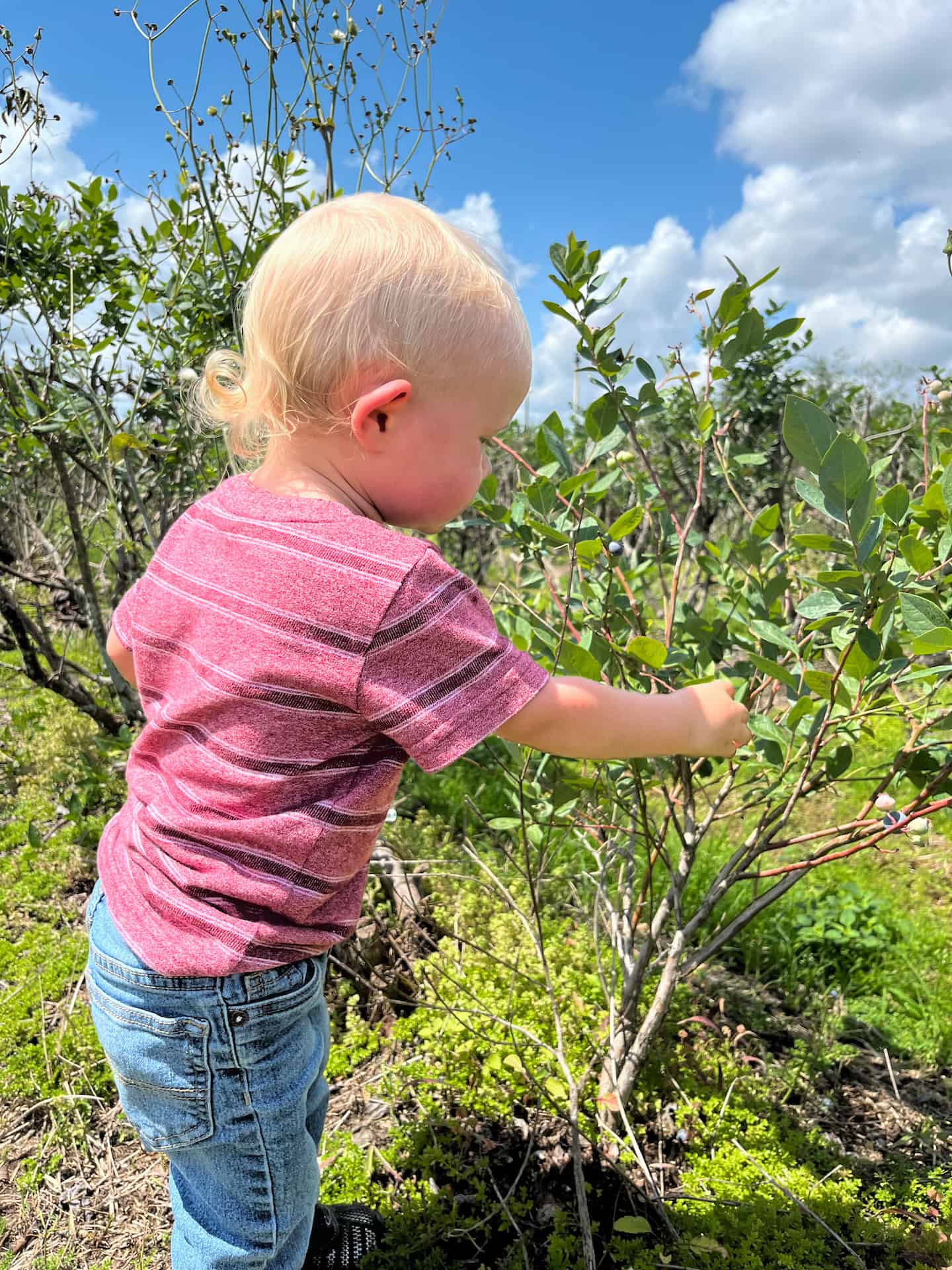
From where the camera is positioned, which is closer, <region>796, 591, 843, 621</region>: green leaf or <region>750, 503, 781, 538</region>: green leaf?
<region>796, 591, 843, 621</region>: green leaf

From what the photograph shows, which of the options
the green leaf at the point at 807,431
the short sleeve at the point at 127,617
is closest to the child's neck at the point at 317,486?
the short sleeve at the point at 127,617

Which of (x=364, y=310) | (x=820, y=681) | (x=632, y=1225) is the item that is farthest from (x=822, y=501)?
(x=632, y=1225)

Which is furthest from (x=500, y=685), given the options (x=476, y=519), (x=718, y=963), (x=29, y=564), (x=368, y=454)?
(x=29, y=564)

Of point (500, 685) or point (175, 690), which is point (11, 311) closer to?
point (175, 690)

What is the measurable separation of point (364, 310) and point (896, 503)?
2.30 feet

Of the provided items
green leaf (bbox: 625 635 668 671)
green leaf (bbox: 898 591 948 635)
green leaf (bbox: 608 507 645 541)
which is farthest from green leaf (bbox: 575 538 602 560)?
green leaf (bbox: 898 591 948 635)

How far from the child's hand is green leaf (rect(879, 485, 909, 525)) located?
32 cm

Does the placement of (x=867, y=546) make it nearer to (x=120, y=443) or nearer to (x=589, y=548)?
(x=589, y=548)

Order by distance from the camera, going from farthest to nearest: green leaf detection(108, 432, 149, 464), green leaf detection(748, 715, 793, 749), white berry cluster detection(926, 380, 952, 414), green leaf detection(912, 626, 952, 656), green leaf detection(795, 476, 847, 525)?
green leaf detection(108, 432, 149, 464), white berry cluster detection(926, 380, 952, 414), green leaf detection(748, 715, 793, 749), green leaf detection(795, 476, 847, 525), green leaf detection(912, 626, 952, 656)

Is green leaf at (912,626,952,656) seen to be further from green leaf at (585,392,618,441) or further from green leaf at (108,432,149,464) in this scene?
green leaf at (108,432,149,464)

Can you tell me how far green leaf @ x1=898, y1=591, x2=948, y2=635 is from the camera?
976mm

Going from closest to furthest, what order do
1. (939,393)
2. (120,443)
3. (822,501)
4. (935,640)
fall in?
(935,640) → (822,501) → (939,393) → (120,443)

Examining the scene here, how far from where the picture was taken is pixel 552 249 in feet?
4.92

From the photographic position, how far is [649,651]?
4.32ft
